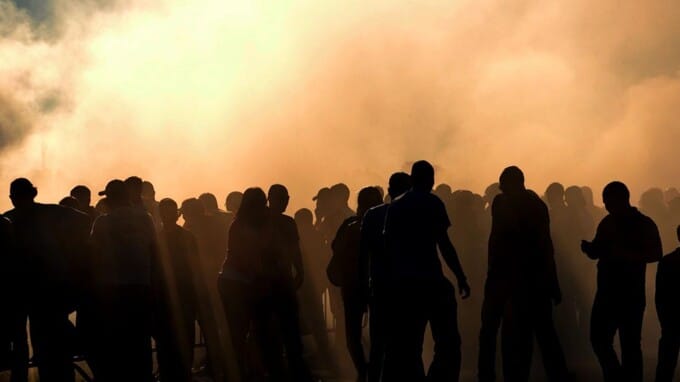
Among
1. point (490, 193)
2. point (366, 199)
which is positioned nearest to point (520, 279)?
point (366, 199)

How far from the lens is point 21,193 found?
10922mm

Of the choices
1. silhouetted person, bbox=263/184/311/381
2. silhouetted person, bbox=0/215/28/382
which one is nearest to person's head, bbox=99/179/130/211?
silhouetted person, bbox=0/215/28/382

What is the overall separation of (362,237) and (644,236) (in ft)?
8.57

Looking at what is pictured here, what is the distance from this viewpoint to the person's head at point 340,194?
14852mm

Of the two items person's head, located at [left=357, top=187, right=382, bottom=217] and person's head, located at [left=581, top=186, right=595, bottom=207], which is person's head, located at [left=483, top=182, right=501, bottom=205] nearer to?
person's head, located at [left=581, top=186, right=595, bottom=207]

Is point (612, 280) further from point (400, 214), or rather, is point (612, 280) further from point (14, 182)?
point (14, 182)

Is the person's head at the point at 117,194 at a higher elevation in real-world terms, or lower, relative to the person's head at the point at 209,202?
lower

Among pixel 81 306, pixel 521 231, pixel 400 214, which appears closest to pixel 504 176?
pixel 521 231

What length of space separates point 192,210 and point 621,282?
559 cm

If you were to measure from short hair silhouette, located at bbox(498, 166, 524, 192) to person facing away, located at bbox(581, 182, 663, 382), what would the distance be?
83cm

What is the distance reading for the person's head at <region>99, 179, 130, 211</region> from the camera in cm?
1033

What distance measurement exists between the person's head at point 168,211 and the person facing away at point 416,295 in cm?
339

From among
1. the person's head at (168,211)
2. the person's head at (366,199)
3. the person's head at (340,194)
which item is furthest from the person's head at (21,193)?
the person's head at (340,194)

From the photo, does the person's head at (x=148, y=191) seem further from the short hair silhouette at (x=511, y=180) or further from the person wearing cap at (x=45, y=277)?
the short hair silhouette at (x=511, y=180)
